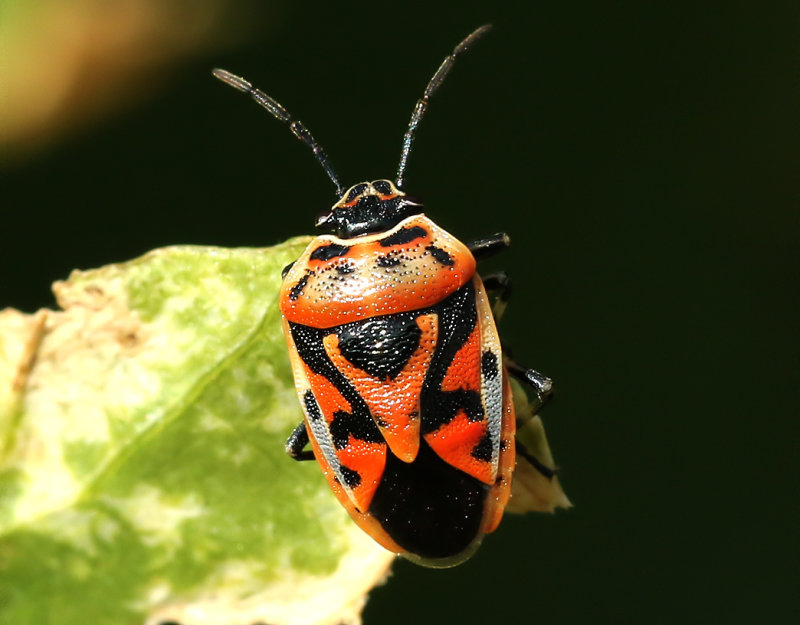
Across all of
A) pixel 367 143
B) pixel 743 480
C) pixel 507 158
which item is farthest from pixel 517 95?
pixel 743 480

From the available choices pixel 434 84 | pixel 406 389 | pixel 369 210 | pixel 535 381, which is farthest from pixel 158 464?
pixel 434 84

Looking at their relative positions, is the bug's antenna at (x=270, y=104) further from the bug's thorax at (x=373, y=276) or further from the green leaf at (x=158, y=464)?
the green leaf at (x=158, y=464)

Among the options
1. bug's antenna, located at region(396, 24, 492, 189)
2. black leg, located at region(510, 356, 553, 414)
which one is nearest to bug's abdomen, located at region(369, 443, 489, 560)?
black leg, located at region(510, 356, 553, 414)

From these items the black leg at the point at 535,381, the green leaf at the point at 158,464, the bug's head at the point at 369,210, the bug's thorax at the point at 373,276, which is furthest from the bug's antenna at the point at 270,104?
the black leg at the point at 535,381

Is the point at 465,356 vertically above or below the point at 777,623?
above

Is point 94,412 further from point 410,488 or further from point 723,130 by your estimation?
point 723,130

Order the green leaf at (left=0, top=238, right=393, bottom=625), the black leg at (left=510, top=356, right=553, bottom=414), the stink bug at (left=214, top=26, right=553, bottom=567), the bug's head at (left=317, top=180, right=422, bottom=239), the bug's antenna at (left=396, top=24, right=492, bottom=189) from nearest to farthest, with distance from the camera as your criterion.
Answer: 1. the green leaf at (left=0, top=238, right=393, bottom=625)
2. the stink bug at (left=214, top=26, right=553, bottom=567)
3. the black leg at (left=510, top=356, right=553, bottom=414)
4. the bug's head at (left=317, top=180, right=422, bottom=239)
5. the bug's antenna at (left=396, top=24, right=492, bottom=189)

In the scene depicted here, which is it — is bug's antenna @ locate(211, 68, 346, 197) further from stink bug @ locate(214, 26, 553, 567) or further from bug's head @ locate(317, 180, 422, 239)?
stink bug @ locate(214, 26, 553, 567)
